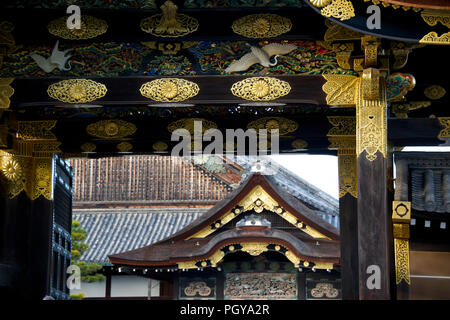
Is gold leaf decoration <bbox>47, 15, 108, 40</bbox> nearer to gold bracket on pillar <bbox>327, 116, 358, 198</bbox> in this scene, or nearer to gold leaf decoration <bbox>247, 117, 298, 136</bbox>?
gold leaf decoration <bbox>247, 117, 298, 136</bbox>

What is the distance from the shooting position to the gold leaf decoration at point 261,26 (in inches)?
451

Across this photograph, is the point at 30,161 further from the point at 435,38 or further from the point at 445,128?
the point at 435,38

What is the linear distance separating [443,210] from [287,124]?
3.04m

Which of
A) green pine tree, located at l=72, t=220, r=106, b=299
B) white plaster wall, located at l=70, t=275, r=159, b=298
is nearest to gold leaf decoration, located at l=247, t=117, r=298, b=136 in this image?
white plaster wall, located at l=70, t=275, r=159, b=298

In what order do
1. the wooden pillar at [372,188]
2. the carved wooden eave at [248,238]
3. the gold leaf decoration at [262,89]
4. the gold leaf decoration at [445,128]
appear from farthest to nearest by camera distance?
1. the carved wooden eave at [248,238]
2. the gold leaf decoration at [445,128]
3. the gold leaf decoration at [262,89]
4. the wooden pillar at [372,188]

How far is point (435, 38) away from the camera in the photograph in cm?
1059

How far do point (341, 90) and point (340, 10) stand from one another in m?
1.12

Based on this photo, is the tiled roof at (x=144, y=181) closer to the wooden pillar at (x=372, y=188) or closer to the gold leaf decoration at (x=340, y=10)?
the wooden pillar at (x=372, y=188)

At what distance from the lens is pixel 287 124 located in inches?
542

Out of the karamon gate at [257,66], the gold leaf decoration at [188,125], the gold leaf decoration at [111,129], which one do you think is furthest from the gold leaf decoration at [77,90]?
the gold leaf decoration at [188,125]

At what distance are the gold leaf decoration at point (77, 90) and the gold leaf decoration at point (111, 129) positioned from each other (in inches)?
94.5

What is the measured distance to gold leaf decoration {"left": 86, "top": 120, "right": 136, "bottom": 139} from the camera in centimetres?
1382

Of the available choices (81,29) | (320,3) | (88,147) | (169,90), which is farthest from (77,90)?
(320,3)
